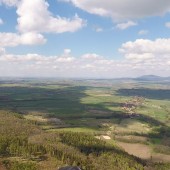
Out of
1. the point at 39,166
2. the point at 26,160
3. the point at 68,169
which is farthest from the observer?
the point at 26,160

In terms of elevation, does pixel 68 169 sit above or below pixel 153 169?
above

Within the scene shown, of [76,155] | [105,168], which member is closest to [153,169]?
[105,168]

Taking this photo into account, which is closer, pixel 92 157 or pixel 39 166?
pixel 39 166

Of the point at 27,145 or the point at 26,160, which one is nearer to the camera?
the point at 26,160

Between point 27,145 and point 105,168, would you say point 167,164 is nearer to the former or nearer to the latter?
point 105,168

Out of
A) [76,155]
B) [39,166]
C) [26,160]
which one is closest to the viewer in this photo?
[39,166]

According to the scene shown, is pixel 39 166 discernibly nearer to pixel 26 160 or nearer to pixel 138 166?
pixel 26 160

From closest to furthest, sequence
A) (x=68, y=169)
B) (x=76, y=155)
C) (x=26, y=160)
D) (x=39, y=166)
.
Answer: (x=68, y=169), (x=39, y=166), (x=26, y=160), (x=76, y=155)

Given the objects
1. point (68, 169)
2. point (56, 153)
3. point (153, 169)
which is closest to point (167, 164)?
point (153, 169)

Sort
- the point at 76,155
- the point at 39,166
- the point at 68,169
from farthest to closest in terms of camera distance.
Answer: the point at 76,155
the point at 39,166
the point at 68,169
